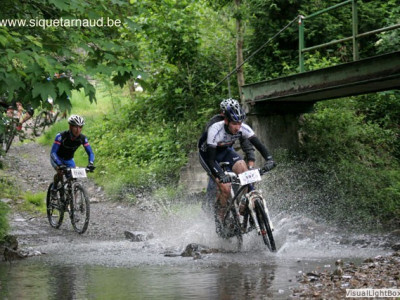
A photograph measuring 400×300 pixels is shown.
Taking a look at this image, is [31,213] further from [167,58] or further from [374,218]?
[374,218]

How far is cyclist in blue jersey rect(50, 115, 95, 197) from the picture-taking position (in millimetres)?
11648

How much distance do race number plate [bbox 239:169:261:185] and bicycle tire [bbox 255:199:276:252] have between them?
12.2 inches

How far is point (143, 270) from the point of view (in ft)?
25.6

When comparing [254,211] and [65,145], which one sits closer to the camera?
[254,211]

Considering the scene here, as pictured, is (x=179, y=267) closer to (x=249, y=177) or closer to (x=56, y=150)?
(x=249, y=177)

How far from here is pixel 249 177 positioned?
873cm

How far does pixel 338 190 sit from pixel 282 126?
2568mm

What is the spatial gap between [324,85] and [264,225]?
452cm

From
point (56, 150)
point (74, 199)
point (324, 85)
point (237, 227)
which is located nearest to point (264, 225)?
point (237, 227)

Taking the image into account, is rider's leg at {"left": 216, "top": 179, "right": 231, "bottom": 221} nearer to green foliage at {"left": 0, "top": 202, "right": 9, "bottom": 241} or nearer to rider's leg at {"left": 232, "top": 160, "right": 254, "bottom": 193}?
rider's leg at {"left": 232, "top": 160, "right": 254, "bottom": 193}

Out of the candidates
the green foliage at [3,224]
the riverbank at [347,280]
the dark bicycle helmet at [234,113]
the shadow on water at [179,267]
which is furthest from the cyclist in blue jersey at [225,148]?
the green foliage at [3,224]

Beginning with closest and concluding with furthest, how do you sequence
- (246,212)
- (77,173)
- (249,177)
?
1. (249,177)
2. (246,212)
3. (77,173)

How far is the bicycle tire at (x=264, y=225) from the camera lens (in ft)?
27.9

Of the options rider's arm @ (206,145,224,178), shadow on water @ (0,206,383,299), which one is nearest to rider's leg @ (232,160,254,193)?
rider's arm @ (206,145,224,178)
